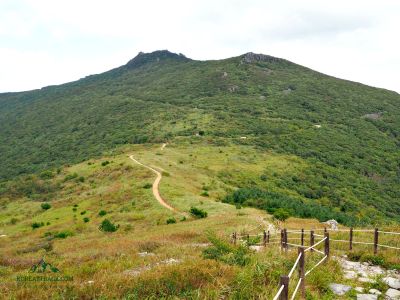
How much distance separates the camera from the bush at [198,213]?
107 ft

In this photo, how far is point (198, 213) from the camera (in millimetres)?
33031

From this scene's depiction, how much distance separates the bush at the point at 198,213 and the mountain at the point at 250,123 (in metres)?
12.8

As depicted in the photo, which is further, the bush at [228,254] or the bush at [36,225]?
the bush at [36,225]

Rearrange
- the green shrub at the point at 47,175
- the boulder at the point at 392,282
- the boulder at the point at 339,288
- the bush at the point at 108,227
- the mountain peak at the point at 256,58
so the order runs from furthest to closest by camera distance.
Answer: the mountain peak at the point at 256,58
the green shrub at the point at 47,175
the bush at the point at 108,227
the boulder at the point at 392,282
the boulder at the point at 339,288

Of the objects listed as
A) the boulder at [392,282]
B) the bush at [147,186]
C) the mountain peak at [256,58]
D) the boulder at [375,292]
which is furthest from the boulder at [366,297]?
the mountain peak at [256,58]

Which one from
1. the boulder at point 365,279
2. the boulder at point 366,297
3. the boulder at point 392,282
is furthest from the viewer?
the boulder at point 365,279

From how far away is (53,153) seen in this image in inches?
3952

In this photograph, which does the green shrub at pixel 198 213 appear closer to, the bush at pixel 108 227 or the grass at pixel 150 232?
the grass at pixel 150 232

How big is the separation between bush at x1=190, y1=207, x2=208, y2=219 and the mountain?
12.8 metres

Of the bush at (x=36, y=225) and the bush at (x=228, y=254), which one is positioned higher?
the bush at (x=228, y=254)

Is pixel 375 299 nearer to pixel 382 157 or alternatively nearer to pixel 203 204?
pixel 203 204

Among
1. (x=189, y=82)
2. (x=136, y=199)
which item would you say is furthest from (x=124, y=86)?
(x=136, y=199)

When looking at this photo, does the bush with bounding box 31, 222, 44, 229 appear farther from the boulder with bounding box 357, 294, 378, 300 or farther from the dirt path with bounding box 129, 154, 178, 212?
the boulder with bounding box 357, 294, 378, 300

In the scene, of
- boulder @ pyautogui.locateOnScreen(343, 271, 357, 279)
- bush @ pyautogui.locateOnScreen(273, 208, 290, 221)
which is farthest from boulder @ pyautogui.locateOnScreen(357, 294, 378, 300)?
bush @ pyautogui.locateOnScreen(273, 208, 290, 221)
